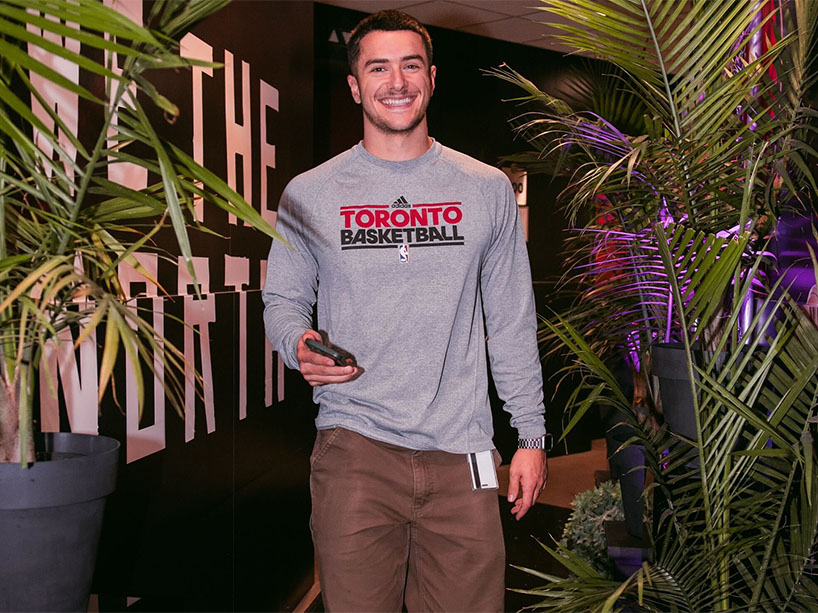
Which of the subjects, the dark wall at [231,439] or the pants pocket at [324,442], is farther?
the dark wall at [231,439]

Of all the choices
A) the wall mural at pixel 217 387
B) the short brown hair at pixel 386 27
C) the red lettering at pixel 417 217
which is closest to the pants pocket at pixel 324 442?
the wall mural at pixel 217 387

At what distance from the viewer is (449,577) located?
178 centimetres

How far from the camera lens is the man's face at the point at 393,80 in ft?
6.03

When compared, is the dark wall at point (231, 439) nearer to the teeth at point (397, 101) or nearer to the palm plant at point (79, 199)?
the palm plant at point (79, 199)

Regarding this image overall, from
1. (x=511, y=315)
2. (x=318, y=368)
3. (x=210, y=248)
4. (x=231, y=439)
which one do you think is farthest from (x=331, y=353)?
(x=231, y=439)

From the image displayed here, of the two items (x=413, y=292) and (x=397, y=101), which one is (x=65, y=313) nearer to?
(x=413, y=292)

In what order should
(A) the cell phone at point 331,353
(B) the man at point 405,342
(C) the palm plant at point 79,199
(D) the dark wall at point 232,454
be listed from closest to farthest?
(C) the palm plant at point 79,199
(A) the cell phone at point 331,353
(B) the man at point 405,342
(D) the dark wall at point 232,454

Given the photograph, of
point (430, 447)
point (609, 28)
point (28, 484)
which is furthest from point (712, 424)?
point (28, 484)

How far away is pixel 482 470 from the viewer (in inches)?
70.2

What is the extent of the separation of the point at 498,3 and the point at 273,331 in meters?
4.32

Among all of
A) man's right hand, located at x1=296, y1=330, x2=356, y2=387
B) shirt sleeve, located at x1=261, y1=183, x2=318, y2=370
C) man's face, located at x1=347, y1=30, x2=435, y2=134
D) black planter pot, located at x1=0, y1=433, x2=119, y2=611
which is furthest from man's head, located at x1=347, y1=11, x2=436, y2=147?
black planter pot, located at x1=0, y1=433, x2=119, y2=611

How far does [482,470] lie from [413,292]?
409 mm

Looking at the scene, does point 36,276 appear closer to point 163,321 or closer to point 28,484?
point 28,484

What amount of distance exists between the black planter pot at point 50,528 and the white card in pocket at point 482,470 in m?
0.88
